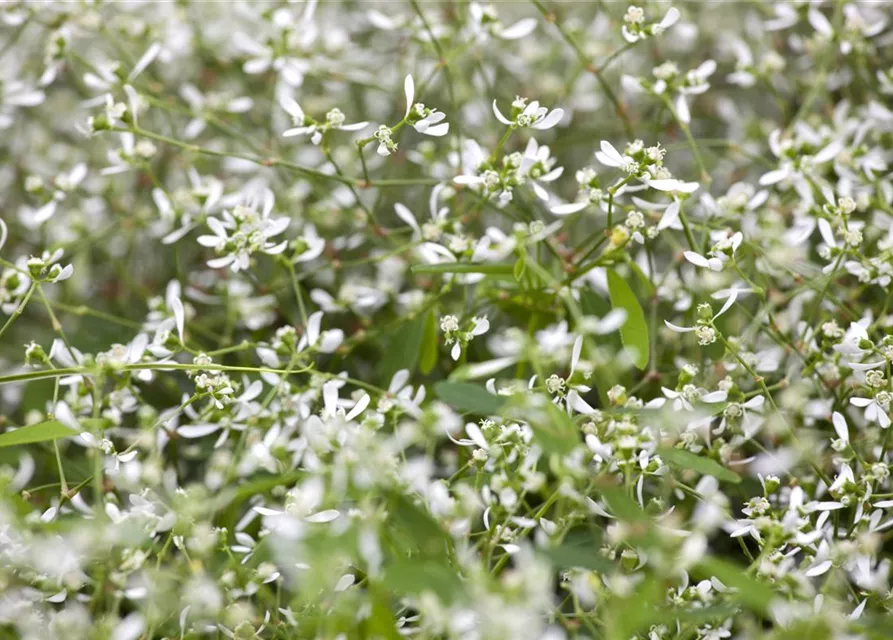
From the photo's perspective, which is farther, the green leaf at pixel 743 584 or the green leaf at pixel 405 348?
the green leaf at pixel 405 348

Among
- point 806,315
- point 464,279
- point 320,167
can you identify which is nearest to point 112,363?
point 464,279

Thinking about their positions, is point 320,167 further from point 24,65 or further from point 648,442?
point 648,442

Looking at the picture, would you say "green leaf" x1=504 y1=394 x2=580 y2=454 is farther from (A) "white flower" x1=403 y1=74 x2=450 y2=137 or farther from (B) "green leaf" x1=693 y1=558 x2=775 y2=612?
(A) "white flower" x1=403 y1=74 x2=450 y2=137

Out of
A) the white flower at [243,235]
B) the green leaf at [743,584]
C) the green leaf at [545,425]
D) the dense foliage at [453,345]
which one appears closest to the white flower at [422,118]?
the dense foliage at [453,345]

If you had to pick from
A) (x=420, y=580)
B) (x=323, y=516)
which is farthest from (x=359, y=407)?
(x=420, y=580)

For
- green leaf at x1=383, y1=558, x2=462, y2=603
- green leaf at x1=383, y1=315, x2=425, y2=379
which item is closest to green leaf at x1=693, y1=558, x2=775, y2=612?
green leaf at x1=383, y1=558, x2=462, y2=603

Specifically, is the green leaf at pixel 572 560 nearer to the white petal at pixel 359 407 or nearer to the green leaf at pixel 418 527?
the green leaf at pixel 418 527
